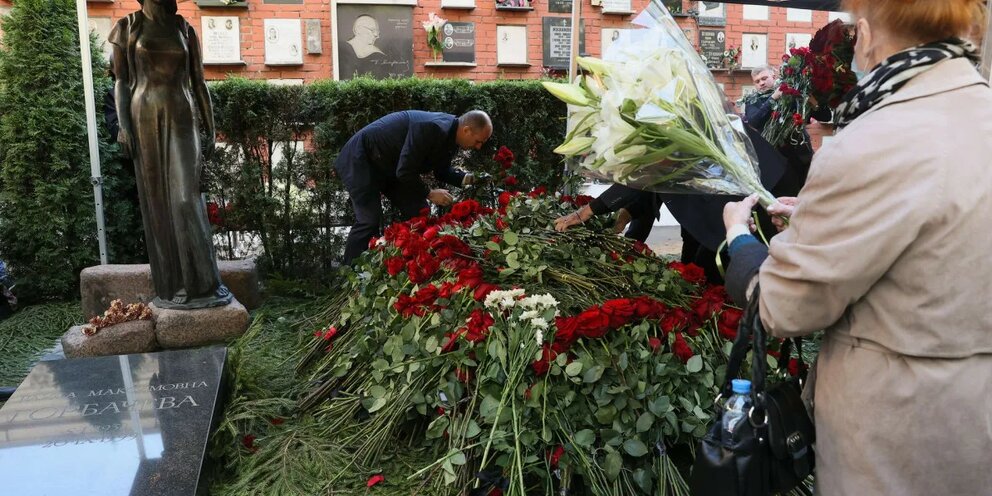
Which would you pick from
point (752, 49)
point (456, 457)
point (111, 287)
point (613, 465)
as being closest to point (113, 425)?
point (456, 457)

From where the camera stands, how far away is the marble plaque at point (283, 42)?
12375 mm

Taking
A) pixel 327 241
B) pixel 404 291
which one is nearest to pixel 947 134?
pixel 404 291

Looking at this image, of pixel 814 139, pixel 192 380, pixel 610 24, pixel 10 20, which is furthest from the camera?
pixel 610 24

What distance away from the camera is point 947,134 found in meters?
1.15

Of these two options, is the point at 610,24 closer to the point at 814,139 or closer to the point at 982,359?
the point at 814,139

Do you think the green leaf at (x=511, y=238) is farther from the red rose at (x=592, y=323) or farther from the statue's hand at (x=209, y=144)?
the statue's hand at (x=209, y=144)

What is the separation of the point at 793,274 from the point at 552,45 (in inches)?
485

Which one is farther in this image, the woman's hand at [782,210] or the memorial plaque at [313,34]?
the memorial plaque at [313,34]

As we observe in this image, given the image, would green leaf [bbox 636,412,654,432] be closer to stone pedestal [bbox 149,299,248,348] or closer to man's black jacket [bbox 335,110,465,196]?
stone pedestal [bbox 149,299,248,348]

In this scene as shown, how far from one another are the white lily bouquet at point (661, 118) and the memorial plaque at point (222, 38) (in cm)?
1142

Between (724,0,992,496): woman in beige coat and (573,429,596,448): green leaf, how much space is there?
942mm

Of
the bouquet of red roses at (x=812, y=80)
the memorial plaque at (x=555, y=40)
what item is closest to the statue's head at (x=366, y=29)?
the memorial plaque at (x=555, y=40)

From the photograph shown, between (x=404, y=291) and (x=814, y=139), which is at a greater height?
(x=814, y=139)

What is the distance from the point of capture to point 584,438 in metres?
2.16
